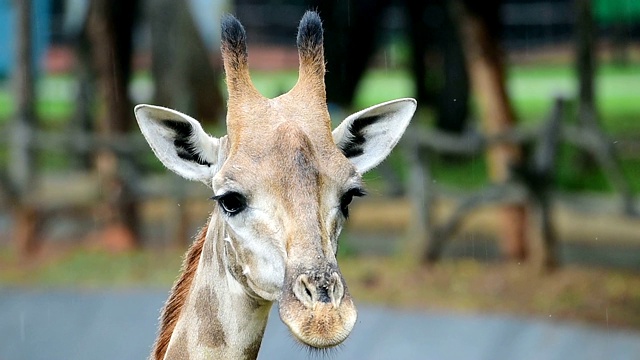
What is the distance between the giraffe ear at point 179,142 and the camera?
14.6 ft

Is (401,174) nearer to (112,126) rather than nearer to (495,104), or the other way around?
(112,126)

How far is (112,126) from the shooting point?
14109 millimetres

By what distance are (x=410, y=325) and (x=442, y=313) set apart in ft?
1.27

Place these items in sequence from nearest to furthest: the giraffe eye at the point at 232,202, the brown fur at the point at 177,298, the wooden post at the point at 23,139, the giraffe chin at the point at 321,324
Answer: the giraffe chin at the point at 321,324
the giraffe eye at the point at 232,202
the brown fur at the point at 177,298
the wooden post at the point at 23,139

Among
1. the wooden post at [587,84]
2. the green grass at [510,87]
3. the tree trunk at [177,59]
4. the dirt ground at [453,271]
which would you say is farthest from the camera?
the green grass at [510,87]

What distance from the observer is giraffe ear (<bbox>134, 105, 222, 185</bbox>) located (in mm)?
4438

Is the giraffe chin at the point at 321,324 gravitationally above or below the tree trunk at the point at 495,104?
above

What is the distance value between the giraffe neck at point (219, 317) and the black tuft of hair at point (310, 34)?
78cm

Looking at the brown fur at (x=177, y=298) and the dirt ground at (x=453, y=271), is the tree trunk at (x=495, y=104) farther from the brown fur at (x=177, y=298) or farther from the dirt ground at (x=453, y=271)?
the brown fur at (x=177, y=298)

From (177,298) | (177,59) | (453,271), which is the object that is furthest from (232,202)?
(177,59)

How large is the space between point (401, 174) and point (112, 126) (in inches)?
187

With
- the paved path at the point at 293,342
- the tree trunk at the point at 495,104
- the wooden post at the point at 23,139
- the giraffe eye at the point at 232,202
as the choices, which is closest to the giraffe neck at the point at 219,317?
the giraffe eye at the point at 232,202

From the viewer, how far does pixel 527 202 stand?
11.1 meters

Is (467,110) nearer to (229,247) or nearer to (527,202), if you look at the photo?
(527,202)
